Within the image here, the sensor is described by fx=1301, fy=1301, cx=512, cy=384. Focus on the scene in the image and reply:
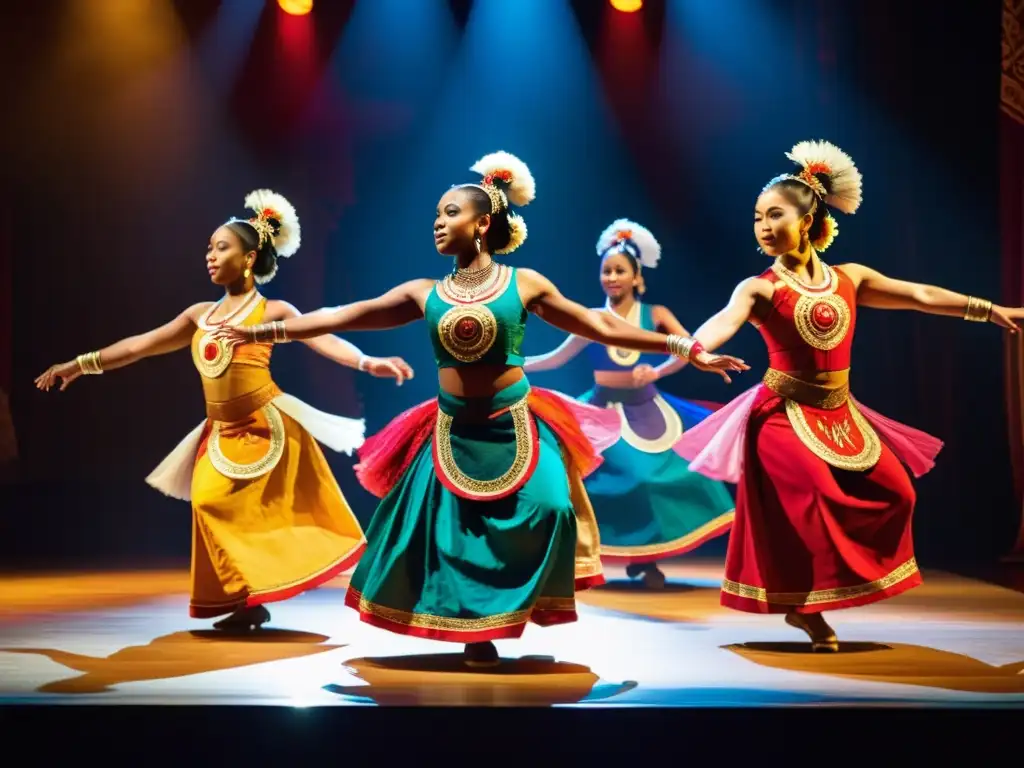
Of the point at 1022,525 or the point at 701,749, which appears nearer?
the point at 701,749

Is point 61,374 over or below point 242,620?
over

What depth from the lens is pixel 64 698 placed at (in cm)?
316

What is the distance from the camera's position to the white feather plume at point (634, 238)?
5.96 meters

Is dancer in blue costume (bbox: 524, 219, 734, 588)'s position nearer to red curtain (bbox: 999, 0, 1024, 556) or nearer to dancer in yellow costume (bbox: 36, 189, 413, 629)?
dancer in yellow costume (bbox: 36, 189, 413, 629)

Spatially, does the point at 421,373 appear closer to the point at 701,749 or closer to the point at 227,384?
the point at 227,384

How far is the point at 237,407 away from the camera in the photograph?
14.6 ft

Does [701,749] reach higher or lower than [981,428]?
lower

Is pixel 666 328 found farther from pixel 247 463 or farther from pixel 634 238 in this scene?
pixel 247 463

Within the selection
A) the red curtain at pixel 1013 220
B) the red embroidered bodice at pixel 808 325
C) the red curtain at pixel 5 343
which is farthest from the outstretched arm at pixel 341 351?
the red curtain at pixel 1013 220

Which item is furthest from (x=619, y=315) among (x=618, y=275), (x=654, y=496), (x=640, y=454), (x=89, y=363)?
(x=89, y=363)

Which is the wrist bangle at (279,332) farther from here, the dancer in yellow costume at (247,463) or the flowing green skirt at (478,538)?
the flowing green skirt at (478,538)

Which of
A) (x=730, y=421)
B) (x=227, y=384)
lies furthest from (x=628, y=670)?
(x=227, y=384)

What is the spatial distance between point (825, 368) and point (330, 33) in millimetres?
3843

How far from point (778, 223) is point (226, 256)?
1892mm
